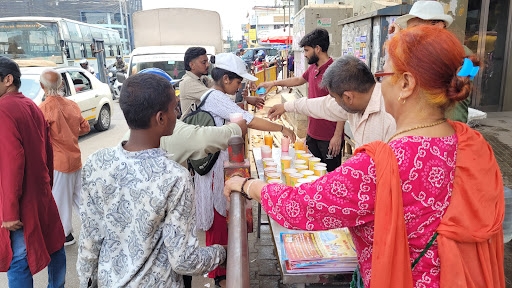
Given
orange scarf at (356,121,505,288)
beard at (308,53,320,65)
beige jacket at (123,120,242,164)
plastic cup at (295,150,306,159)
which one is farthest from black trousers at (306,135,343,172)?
orange scarf at (356,121,505,288)

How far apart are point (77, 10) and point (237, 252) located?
49.8m

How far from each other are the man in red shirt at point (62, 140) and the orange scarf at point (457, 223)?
11.2 ft

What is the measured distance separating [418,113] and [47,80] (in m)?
3.65

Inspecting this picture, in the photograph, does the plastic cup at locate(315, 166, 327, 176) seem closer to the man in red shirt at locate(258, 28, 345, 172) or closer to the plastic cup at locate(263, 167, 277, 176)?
the plastic cup at locate(263, 167, 277, 176)

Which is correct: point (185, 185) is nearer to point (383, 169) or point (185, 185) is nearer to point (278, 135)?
point (383, 169)

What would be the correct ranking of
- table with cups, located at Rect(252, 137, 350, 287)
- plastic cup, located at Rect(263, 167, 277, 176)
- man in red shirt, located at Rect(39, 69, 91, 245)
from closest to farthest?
table with cups, located at Rect(252, 137, 350, 287) → plastic cup, located at Rect(263, 167, 277, 176) → man in red shirt, located at Rect(39, 69, 91, 245)

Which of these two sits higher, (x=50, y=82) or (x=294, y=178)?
(x=50, y=82)

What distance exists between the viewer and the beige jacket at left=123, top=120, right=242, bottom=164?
2.05m

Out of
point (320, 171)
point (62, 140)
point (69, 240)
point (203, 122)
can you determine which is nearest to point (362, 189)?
point (320, 171)

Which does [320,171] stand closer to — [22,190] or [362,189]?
[362,189]

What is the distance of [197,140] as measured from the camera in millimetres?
2068

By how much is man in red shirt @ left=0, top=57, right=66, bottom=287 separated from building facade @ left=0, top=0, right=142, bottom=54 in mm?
33152

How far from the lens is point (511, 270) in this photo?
317cm

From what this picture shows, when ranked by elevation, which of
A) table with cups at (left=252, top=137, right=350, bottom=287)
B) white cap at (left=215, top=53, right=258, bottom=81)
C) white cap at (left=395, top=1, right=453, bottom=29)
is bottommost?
table with cups at (left=252, top=137, right=350, bottom=287)
